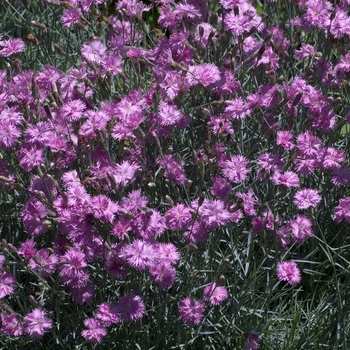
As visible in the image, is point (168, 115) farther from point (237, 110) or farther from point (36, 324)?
point (36, 324)

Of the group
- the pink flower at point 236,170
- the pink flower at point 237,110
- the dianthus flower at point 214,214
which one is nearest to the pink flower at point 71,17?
the pink flower at point 237,110

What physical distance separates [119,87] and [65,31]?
2.73ft

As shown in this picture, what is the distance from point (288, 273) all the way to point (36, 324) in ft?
2.40

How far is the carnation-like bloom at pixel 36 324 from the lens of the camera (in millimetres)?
2207

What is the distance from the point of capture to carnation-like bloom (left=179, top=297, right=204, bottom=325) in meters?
2.27

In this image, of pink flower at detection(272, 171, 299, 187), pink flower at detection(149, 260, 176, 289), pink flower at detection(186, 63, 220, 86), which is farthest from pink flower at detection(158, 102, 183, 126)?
pink flower at detection(149, 260, 176, 289)

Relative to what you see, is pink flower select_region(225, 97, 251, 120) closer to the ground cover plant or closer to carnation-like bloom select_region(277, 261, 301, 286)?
the ground cover plant

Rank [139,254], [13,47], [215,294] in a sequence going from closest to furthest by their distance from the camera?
[139,254] < [215,294] < [13,47]

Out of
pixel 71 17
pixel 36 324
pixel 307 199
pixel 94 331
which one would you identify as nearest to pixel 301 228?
pixel 307 199

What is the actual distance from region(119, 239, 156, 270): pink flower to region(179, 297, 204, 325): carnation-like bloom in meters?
0.25

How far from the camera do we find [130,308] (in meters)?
2.22

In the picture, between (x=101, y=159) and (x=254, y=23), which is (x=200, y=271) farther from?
(x=254, y=23)

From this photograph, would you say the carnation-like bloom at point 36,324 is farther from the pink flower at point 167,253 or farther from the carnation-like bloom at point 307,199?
the carnation-like bloom at point 307,199

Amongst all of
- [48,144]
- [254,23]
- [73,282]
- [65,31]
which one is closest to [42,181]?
[48,144]
